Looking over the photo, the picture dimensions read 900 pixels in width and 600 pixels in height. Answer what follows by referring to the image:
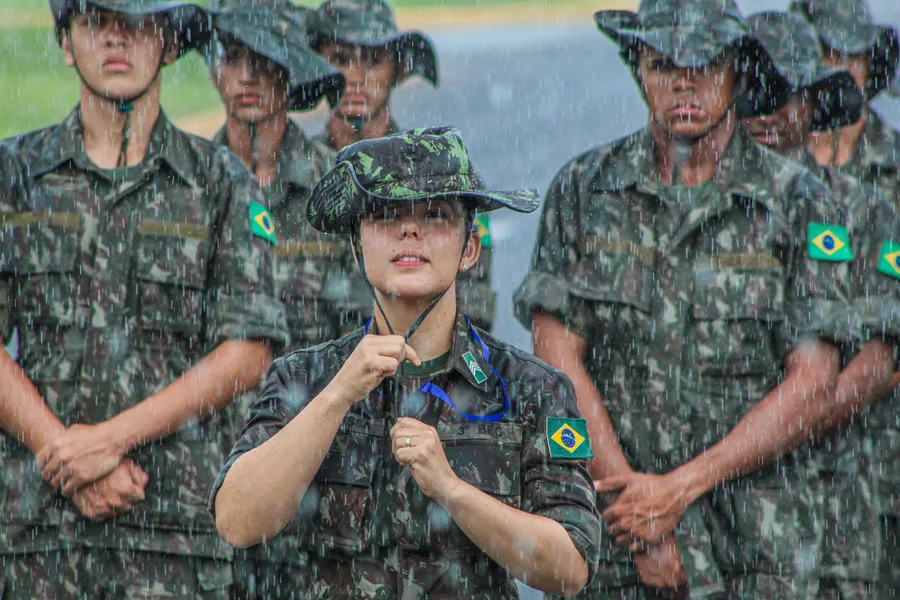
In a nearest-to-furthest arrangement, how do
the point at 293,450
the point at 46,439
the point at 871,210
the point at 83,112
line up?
the point at 293,450 < the point at 46,439 < the point at 83,112 < the point at 871,210

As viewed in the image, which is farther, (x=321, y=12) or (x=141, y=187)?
(x=321, y=12)

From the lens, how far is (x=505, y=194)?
12.6 feet

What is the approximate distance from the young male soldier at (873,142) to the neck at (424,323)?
3.46 m

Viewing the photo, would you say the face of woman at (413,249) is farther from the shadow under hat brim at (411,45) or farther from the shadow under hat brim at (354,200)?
the shadow under hat brim at (411,45)

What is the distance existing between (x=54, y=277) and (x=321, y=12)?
258 cm

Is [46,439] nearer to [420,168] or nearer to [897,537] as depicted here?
[420,168]

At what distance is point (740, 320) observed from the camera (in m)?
5.90

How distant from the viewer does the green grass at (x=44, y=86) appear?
15.7m

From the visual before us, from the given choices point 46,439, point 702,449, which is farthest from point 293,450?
point 702,449

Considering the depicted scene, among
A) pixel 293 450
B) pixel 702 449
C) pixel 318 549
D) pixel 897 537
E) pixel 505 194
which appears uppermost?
pixel 505 194

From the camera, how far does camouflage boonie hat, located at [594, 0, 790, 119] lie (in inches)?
235

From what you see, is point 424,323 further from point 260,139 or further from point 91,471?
point 260,139

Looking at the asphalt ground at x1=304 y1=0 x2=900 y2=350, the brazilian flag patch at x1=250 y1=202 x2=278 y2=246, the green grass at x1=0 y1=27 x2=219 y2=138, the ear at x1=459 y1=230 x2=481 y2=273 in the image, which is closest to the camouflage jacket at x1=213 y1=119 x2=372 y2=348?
the brazilian flag patch at x1=250 y1=202 x2=278 y2=246

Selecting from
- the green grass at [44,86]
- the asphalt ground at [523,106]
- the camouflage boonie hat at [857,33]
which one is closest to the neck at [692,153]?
the camouflage boonie hat at [857,33]
